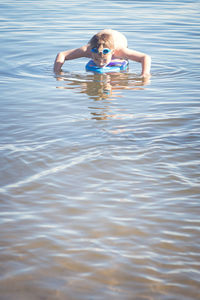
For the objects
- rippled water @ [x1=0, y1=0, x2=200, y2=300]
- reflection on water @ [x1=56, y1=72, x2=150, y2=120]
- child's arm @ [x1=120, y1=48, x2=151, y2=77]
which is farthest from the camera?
child's arm @ [x1=120, y1=48, x2=151, y2=77]

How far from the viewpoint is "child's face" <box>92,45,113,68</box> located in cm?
759

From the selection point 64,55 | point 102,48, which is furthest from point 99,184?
point 64,55

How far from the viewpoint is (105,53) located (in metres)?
7.65

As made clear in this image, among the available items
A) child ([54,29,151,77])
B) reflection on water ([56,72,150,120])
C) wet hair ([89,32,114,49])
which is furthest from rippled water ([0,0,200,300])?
wet hair ([89,32,114,49])

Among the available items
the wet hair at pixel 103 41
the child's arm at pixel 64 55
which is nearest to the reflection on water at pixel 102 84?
the child's arm at pixel 64 55

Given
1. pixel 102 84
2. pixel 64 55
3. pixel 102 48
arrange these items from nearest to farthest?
pixel 102 84 < pixel 102 48 < pixel 64 55

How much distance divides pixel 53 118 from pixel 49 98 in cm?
99

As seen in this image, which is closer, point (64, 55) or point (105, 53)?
point (105, 53)

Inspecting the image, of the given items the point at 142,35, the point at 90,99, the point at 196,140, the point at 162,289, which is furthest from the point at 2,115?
the point at 142,35

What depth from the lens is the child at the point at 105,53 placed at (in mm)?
7634

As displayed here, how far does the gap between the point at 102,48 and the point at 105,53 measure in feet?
0.39

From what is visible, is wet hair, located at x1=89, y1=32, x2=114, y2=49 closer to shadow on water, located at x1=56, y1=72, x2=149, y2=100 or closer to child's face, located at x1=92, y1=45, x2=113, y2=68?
child's face, located at x1=92, y1=45, x2=113, y2=68

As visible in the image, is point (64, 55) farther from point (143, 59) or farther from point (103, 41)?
point (143, 59)

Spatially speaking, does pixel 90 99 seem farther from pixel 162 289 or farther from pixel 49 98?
pixel 162 289
